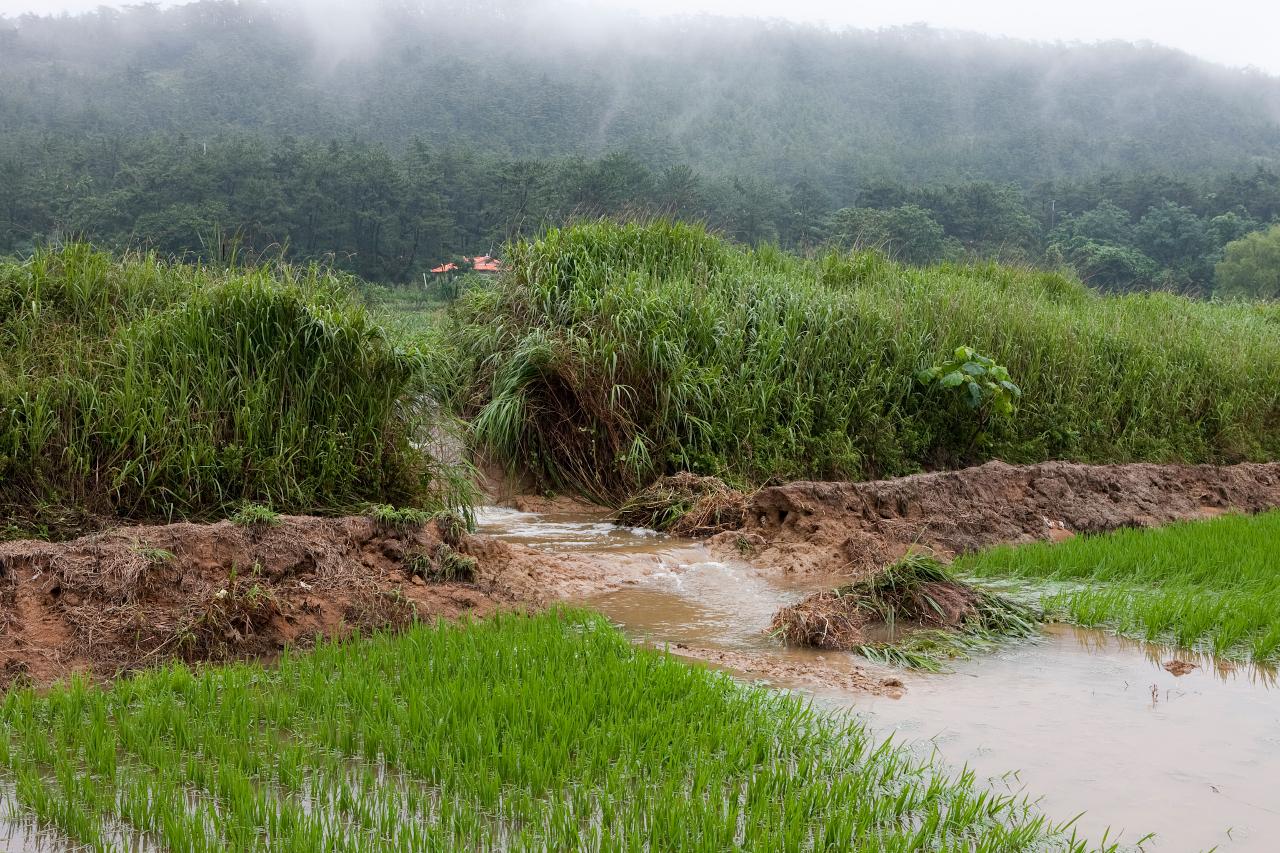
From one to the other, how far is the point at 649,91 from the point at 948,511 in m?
95.3

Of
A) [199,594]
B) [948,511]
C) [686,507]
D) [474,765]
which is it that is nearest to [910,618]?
[948,511]

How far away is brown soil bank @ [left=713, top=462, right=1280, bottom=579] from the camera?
707 centimetres

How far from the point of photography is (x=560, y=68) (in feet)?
341

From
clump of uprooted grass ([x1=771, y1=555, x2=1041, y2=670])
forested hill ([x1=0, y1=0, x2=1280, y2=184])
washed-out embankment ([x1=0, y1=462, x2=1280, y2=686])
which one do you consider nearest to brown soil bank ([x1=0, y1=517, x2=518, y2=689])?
washed-out embankment ([x1=0, y1=462, x2=1280, y2=686])

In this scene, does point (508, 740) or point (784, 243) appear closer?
point (508, 740)

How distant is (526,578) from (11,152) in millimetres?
39394

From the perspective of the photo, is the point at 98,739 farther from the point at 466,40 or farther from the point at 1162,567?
the point at 466,40

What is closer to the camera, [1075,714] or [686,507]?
[1075,714]

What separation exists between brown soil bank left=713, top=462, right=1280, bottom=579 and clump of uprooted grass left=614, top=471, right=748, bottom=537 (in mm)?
208

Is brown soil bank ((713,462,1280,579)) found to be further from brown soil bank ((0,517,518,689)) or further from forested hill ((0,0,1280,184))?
forested hill ((0,0,1280,184))

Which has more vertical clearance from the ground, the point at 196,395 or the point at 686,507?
the point at 196,395

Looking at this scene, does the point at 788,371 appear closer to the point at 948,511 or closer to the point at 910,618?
the point at 948,511

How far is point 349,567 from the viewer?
5227mm

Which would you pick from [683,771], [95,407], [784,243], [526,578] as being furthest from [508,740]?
[784,243]
